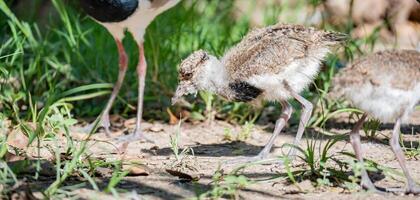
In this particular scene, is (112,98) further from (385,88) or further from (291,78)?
(385,88)

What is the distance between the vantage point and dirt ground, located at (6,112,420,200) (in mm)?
3498

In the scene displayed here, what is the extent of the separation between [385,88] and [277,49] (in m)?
0.88

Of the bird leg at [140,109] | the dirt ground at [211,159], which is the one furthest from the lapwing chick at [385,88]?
the bird leg at [140,109]

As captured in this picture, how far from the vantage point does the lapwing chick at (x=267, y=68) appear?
4203 mm

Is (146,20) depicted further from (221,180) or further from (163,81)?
(221,180)

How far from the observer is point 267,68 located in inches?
165

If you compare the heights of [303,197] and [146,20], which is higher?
[146,20]

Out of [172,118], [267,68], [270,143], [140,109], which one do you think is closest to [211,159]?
[270,143]

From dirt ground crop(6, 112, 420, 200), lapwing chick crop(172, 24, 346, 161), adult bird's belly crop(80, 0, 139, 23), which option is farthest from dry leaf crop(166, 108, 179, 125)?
lapwing chick crop(172, 24, 346, 161)

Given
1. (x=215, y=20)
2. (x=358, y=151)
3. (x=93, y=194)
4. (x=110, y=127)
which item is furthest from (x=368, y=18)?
(x=93, y=194)

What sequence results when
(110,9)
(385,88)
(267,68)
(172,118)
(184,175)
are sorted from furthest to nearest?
(172,118) → (110,9) → (267,68) → (184,175) → (385,88)

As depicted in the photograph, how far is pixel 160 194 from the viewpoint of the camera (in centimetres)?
346

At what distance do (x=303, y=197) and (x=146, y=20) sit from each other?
6.77 ft

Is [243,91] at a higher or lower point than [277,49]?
lower
